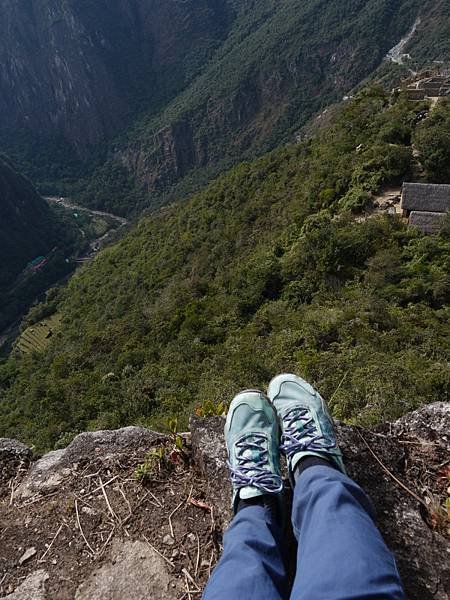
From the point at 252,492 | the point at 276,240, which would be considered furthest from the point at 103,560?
the point at 276,240

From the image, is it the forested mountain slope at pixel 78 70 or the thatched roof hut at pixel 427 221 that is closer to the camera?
the thatched roof hut at pixel 427 221

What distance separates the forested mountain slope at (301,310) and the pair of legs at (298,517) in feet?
8.32

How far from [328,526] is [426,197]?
17632 mm

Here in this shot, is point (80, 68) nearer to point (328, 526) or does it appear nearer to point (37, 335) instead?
point (37, 335)

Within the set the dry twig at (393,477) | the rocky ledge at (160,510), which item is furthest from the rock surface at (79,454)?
the dry twig at (393,477)

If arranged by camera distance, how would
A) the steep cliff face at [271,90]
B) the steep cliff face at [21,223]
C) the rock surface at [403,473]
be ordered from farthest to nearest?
the steep cliff face at [271,90]
the steep cliff face at [21,223]
the rock surface at [403,473]

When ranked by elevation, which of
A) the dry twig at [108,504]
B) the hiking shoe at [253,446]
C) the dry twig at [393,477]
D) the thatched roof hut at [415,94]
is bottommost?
the thatched roof hut at [415,94]

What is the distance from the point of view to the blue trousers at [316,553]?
5.90ft

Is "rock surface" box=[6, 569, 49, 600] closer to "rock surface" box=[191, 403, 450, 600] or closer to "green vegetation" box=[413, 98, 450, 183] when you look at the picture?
"rock surface" box=[191, 403, 450, 600]

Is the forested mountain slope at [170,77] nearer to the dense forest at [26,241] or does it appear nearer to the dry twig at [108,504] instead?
the dense forest at [26,241]

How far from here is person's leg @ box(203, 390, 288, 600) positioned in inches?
78.0

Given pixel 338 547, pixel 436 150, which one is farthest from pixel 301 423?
pixel 436 150

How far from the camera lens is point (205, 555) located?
2.59 metres

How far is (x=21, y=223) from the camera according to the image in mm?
106562
